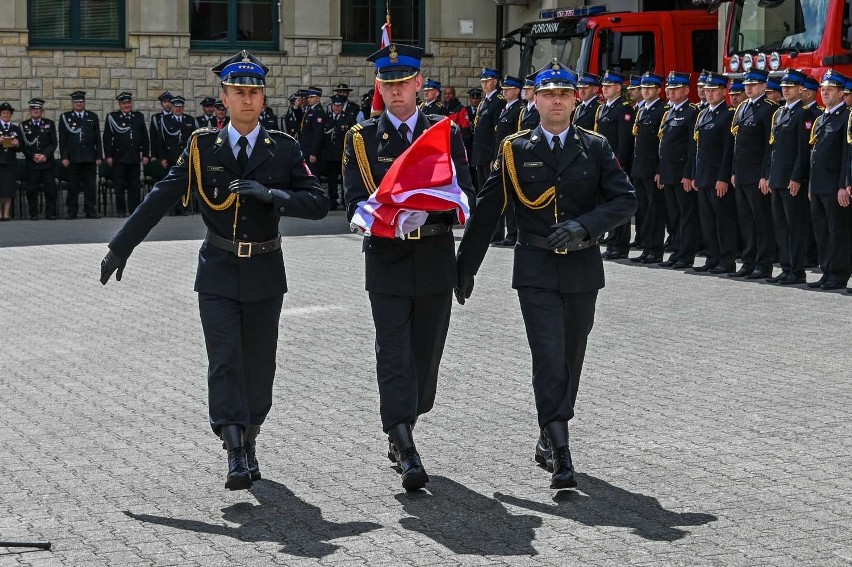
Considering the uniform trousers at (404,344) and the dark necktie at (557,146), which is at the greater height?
the dark necktie at (557,146)

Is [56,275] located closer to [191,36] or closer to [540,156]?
[540,156]

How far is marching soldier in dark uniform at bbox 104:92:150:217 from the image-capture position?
78.5ft

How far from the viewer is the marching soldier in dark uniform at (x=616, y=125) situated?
1744 cm

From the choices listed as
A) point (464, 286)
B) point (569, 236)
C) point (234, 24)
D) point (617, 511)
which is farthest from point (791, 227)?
point (234, 24)

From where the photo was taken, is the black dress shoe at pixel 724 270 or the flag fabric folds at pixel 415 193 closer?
the flag fabric folds at pixel 415 193

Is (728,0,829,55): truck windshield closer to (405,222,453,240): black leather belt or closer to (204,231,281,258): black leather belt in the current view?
(405,222,453,240): black leather belt

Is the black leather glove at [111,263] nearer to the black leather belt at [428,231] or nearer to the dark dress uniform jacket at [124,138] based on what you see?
the black leather belt at [428,231]

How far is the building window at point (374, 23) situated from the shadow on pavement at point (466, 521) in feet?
74.1

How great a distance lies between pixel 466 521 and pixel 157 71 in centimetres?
2201

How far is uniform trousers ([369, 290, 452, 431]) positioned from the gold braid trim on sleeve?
21.4 inches

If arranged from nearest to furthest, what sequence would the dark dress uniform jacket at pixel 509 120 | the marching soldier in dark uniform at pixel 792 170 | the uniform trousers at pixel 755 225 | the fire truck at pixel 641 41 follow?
the marching soldier in dark uniform at pixel 792 170 < the uniform trousers at pixel 755 225 < the dark dress uniform jacket at pixel 509 120 < the fire truck at pixel 641 41

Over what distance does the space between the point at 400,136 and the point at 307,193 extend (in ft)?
1.62

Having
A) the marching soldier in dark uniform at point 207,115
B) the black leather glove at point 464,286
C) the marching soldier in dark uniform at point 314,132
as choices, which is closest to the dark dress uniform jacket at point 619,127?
the marching soldier in dark uniform at point 314,132

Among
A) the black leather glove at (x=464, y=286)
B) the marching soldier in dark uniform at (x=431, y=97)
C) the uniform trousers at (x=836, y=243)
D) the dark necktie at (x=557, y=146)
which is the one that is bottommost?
the uniform trousers at (x=836, y=243)
